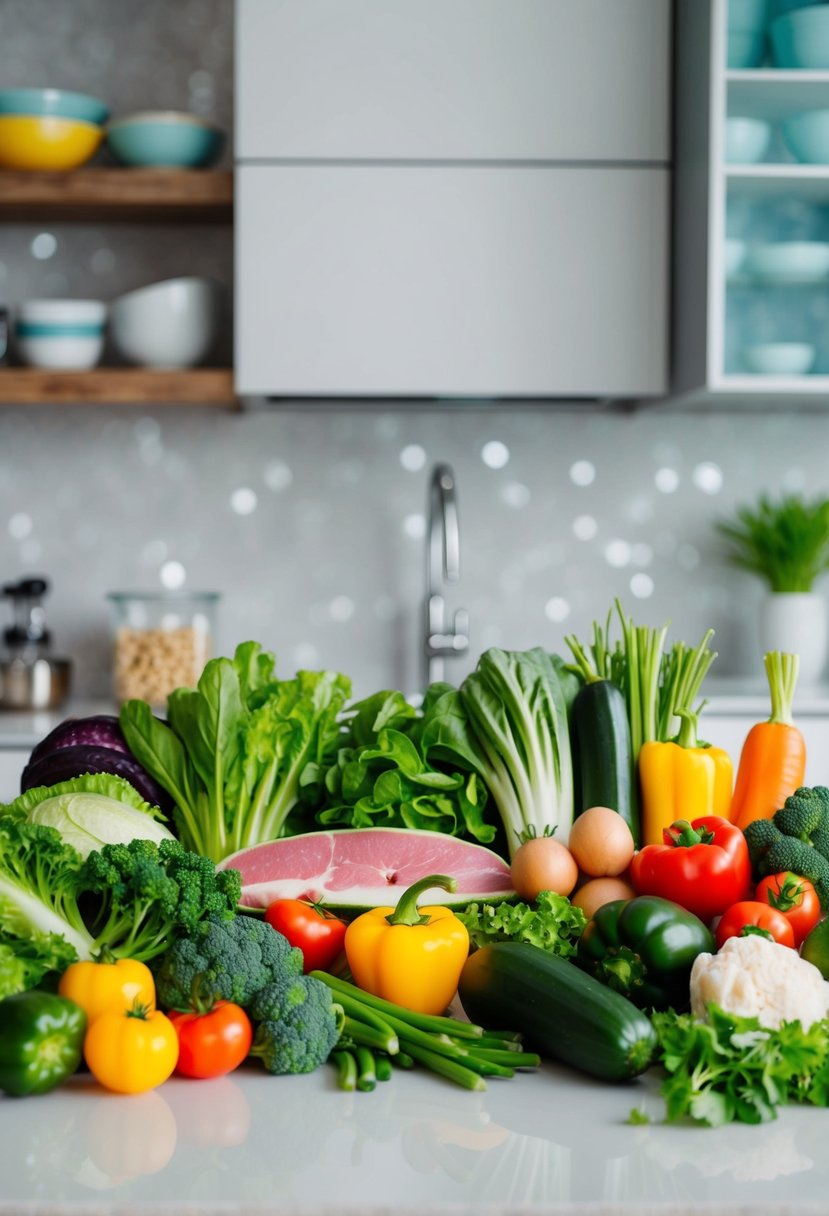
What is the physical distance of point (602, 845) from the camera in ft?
4.15

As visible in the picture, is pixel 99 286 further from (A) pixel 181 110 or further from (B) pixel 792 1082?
(B) pixel 792 1082

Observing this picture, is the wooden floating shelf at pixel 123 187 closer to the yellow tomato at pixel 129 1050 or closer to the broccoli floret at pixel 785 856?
the broccoli floret at pixel 785 856

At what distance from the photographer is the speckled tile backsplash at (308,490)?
328 cm

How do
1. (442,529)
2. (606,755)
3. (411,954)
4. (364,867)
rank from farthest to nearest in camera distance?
(442,529) → (606,755) → (364,867) → (411,954)

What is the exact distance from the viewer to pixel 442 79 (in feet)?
9.43

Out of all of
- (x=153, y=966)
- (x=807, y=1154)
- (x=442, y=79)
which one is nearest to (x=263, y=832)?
(x=153, y=966)

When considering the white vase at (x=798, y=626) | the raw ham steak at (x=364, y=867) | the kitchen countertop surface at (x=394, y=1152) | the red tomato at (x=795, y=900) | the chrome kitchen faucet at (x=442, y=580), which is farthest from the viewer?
the white vase at (x=798, y=626)

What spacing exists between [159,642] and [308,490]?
64cm

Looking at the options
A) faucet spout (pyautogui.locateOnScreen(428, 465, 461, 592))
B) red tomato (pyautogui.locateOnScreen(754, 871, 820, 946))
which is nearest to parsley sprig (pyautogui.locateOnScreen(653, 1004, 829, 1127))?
red tomato (pyautogui.locateOnScreen(754, 871, 820, 946))

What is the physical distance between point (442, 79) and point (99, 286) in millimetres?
1065

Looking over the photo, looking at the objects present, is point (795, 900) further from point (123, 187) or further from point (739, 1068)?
point (123, 187)

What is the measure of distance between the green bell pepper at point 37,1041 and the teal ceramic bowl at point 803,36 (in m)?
2.71

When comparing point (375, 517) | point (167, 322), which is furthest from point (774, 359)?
point (167, 322)

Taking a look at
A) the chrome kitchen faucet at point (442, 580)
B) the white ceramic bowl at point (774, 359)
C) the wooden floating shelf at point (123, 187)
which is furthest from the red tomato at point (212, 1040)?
the wooden floating shelf at point (123, 187)
